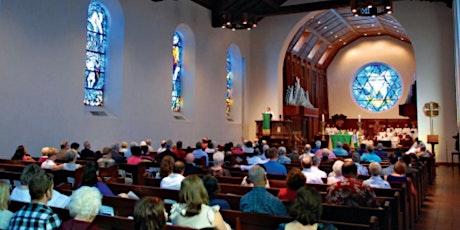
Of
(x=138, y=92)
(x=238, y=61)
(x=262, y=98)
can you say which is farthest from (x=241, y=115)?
(x=138, y=92)

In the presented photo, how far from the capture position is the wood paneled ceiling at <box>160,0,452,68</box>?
1432 centimetres

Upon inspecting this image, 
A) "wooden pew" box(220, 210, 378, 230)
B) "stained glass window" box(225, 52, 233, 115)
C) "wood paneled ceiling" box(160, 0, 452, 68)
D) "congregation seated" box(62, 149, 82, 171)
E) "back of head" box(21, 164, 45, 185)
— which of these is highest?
"wood paneled ceiling" box(160, 0, 452, 68)

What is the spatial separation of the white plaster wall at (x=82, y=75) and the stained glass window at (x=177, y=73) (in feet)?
1.66

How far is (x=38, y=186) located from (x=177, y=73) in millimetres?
11487

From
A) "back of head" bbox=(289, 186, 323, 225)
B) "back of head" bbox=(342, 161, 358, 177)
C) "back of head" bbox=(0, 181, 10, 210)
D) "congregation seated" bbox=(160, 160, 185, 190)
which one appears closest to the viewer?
"back of head" bbox=(289, 186, 323, 225)

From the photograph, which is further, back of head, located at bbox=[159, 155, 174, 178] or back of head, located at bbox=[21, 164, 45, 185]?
back of head, located at bbox=[159, 155, 174, 178]

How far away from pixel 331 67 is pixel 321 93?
7.09 ft

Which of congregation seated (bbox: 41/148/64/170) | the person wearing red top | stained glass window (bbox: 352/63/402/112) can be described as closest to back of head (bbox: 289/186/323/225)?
the person wearing red top

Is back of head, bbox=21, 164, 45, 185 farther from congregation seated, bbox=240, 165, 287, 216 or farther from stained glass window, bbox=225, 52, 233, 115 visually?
stained glass window, bbox=225, 52, 233, 115

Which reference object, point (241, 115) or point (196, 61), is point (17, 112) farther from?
point (241, 115)

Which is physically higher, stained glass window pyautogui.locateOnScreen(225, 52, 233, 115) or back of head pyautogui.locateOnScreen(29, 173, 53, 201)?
stained glass window pyautogui.locateOnScreen(225, 52, 233, 115)

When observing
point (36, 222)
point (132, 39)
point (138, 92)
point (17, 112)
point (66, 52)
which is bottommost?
point (36, 222)

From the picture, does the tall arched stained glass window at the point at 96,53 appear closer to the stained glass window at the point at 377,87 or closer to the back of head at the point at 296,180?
the back of head at the point at 296,180

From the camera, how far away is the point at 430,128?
566 inches
